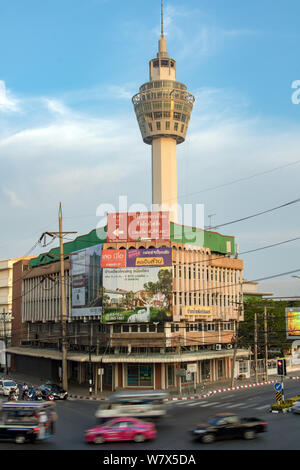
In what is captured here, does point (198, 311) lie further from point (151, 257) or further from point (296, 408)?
point (296, 408)

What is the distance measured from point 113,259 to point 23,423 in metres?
33.8

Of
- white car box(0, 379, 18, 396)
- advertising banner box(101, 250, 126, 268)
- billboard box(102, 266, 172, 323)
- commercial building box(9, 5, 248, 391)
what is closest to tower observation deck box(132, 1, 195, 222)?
commercial building box(9, 5, 248, 391)

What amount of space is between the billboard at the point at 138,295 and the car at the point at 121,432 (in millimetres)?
30739

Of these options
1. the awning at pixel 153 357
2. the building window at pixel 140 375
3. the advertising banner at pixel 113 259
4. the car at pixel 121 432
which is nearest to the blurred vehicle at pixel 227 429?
the car at pixel 121 432

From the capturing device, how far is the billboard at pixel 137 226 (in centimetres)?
6016

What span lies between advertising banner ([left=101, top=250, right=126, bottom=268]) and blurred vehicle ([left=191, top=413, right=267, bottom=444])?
33.6 m

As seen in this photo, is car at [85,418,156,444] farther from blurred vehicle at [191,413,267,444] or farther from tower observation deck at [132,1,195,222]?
tower observation deck at [132,1,195,222]

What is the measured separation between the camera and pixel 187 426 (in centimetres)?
3042

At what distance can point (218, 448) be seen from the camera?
2462 cm

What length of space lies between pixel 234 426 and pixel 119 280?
110ft

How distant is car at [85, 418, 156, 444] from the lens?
25.8 metres

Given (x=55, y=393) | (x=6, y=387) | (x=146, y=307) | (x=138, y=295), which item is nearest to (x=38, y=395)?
(x=55, y=393)

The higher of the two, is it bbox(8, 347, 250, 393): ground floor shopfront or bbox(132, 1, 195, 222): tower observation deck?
bbox(132, 1, 195, 222): tower observation deck
